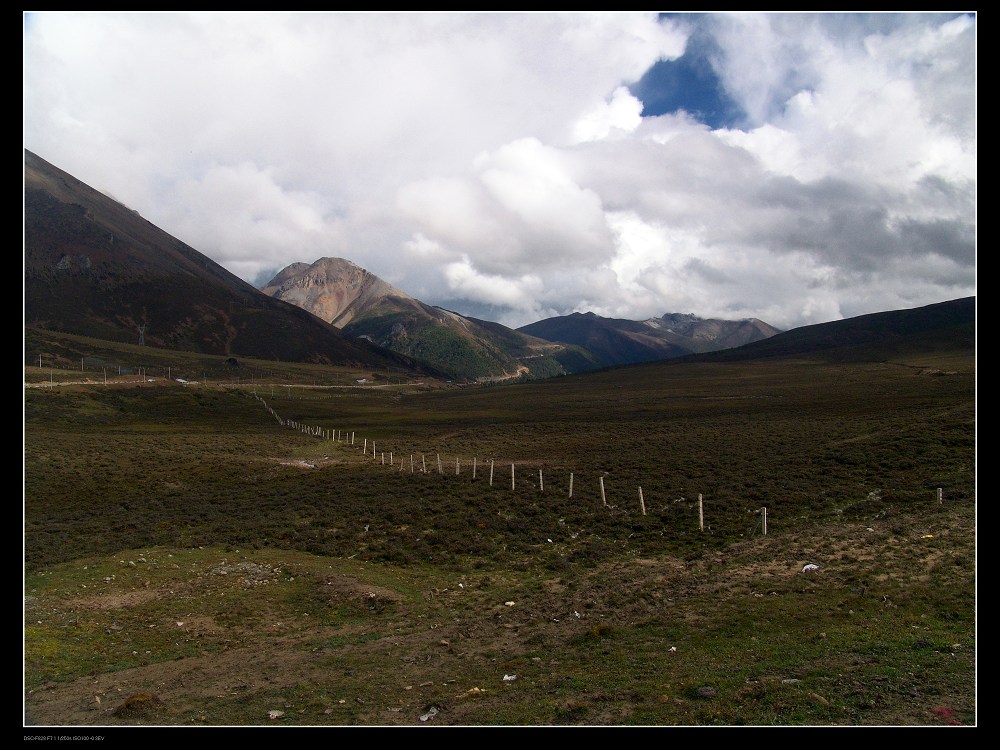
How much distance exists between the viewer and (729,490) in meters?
30.3

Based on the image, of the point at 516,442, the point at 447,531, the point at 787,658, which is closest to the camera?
the point at 787,658

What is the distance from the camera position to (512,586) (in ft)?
61.0

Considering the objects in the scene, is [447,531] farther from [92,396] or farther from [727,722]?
[92,396]

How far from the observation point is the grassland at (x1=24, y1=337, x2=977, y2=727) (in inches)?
388

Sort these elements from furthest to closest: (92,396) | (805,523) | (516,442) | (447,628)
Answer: (92,396)
(516,442)
(805,523)
(447,628)

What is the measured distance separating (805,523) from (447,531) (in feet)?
52.3

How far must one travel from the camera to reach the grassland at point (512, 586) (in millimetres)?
9867

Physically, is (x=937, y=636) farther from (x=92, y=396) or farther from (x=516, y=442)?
(x=92, y=396)

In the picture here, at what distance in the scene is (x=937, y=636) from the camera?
1097cm

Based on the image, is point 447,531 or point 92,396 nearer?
point 447,531

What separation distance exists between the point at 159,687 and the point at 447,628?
6746mm
